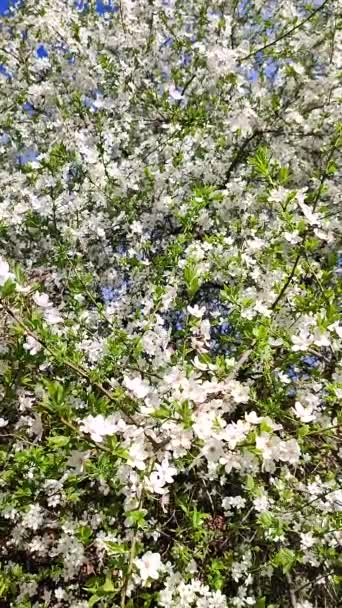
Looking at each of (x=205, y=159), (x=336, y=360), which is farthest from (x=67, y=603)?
(x=205, y=159)

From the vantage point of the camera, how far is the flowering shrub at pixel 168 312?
7.05 ft

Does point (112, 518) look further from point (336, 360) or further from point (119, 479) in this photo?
point (336, 360)

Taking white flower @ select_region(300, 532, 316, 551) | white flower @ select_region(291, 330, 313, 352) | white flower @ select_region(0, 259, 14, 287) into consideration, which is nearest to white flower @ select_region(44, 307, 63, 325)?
white flower @ select_region(0, 259, 14, 287)

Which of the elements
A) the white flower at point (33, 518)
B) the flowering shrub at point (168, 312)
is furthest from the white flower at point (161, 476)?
the white flower at point (33, 518)

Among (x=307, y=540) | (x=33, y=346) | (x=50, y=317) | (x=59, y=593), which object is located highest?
(x=50, y=317)

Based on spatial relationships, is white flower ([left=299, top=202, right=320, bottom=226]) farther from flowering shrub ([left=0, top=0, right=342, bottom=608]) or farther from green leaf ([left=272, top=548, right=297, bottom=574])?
green leaf ([left=272, top=548, right=297, bottom=574])

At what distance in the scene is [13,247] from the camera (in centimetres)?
443

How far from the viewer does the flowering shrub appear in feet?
7.05

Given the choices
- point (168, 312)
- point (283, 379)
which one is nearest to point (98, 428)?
point (283, 379)

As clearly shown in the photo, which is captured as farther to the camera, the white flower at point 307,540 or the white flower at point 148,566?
the white flower at point 307,540

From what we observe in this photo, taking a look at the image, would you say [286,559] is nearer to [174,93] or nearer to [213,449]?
[213,449]

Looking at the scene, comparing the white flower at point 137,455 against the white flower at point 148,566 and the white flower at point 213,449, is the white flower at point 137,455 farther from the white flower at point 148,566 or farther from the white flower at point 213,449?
the white flower at point 148,566

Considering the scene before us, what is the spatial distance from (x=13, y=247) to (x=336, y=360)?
101 inches

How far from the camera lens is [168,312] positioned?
12.6 ft
